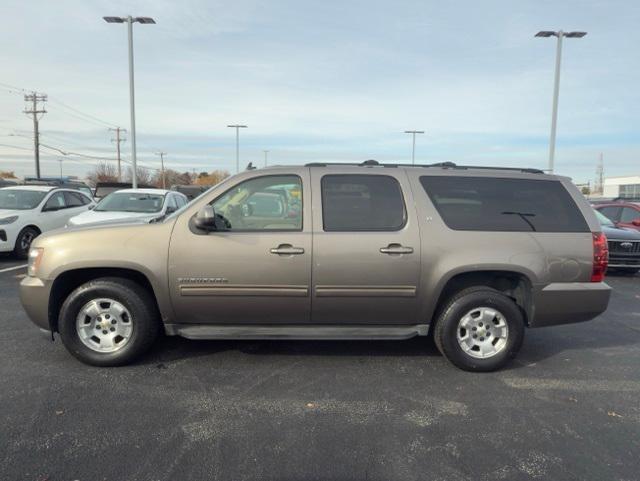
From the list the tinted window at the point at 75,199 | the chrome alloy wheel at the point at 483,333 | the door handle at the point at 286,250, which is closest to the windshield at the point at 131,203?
the tinted window at the point at 75,199

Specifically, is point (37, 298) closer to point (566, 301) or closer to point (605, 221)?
point (566, 301)

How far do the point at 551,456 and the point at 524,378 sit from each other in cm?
127

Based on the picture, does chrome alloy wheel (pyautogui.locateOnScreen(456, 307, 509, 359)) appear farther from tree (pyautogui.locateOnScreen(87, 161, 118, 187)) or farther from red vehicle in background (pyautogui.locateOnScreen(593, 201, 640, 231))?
tree (pyautogui.locateOnScreen(87, 161, 118, 187))

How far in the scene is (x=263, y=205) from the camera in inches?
165

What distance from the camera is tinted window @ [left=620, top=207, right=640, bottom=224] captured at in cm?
1106

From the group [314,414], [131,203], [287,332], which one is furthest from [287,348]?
[131,203]

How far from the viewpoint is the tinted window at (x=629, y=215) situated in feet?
36.3

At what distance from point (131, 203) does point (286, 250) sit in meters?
7.52

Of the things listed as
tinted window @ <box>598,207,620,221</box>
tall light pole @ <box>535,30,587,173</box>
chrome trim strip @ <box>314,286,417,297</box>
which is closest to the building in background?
tall light pole @ <box>535,30,587,173</box>

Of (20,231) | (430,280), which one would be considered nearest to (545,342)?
(430,280)

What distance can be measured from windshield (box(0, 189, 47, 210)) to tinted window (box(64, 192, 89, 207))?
0.73 meters

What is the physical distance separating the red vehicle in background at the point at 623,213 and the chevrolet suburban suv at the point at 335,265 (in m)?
8.14

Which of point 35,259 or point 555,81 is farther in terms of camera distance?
point 555,81

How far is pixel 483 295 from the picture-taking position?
13.7 feet
